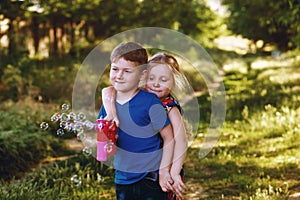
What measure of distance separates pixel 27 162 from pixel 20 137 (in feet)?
1.45

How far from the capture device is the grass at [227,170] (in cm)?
501

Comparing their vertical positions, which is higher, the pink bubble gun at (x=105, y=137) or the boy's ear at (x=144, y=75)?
the boy's ear at (x=144, y=75)

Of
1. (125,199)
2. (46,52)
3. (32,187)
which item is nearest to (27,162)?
(32,187)

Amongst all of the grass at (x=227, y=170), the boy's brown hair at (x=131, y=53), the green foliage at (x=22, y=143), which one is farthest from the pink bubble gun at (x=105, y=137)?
the green foliage at (x=22, y=143)

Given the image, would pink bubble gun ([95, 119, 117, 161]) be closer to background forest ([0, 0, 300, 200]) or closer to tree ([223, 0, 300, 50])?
background forest ([0, 0, 300, 200])

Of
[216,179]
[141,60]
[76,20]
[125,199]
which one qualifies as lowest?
[216,179]

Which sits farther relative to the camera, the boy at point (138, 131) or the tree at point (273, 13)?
the tree at point (273, 13)

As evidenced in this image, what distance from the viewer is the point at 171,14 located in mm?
15500

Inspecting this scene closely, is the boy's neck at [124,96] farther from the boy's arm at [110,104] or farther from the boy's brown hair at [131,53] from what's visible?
the boy's brown hair at [131,53]

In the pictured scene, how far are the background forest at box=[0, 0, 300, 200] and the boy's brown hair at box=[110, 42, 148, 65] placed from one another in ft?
6.78

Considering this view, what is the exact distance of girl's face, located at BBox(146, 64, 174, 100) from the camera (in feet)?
9.67

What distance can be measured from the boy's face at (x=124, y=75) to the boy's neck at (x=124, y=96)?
0.04m

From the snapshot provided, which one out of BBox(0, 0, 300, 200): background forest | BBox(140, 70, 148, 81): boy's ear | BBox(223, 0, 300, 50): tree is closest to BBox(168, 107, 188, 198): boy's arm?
BBox(140, 70, 148, 81): boy's ear

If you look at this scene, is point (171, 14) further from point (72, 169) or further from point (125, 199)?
point (125, 199)
